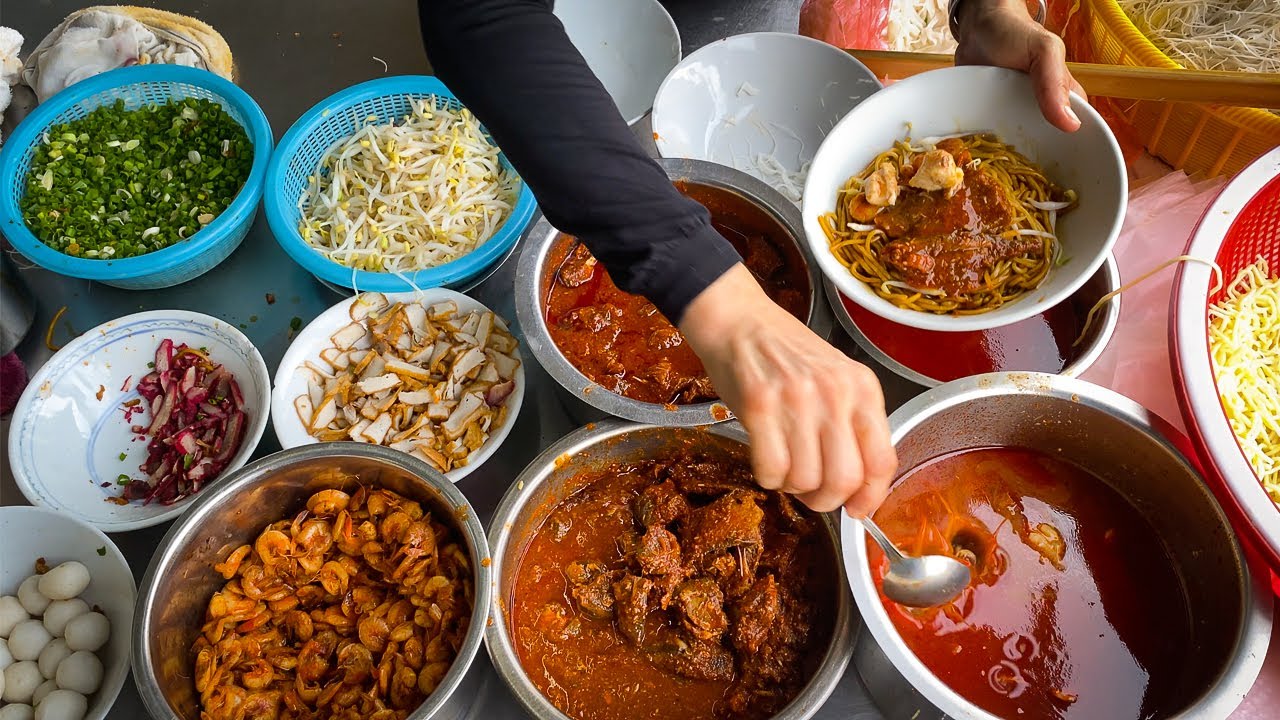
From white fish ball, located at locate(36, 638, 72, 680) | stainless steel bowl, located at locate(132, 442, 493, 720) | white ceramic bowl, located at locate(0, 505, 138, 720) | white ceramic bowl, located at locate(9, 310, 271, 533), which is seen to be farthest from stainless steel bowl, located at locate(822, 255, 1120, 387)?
white fish ball, located at locate(36, 638, 72, 680)

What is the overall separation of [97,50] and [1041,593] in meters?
3.12

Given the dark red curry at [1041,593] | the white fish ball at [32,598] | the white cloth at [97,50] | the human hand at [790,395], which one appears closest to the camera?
the human hand at [790,395]

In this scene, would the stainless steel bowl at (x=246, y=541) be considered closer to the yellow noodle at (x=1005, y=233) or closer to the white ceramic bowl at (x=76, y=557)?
the white ceramic bowl at (x=76, y=557)

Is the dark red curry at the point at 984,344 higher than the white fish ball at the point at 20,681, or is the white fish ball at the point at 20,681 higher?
the dark red curry at the point at 984,344

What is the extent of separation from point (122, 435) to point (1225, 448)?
2516 mm

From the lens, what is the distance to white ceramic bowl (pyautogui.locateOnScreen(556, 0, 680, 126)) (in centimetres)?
262

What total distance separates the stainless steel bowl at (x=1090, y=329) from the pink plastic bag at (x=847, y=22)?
1044 millimetres

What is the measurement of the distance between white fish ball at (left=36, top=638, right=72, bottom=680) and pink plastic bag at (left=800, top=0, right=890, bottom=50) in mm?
2610

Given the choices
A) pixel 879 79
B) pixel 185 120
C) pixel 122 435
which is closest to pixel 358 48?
pixel 185 120

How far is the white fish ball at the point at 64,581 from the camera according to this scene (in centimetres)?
175

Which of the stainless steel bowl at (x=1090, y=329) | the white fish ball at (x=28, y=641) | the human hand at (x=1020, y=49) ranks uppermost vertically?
the human hand at (x=1020, y=49)

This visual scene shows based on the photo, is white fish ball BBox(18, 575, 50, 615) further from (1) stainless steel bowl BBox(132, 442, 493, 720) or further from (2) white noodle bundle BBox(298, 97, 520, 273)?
(2) white noodle bundle BBox(298, 97, 520, 273)

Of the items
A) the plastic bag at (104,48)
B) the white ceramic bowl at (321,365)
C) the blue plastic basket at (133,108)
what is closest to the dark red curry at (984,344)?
the white ceramic bowl at (321,365)

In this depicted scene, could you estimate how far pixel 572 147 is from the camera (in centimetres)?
128
